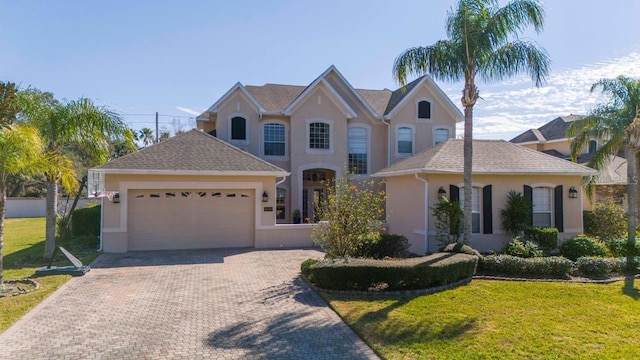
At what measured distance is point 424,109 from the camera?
78.5 ft

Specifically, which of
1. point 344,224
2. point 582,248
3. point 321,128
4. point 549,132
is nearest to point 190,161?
point 321,128

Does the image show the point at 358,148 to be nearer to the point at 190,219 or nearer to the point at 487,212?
the point at 487,212

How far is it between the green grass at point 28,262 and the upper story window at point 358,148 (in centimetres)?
1353

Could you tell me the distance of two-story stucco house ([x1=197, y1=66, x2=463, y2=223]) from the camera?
21.6 m

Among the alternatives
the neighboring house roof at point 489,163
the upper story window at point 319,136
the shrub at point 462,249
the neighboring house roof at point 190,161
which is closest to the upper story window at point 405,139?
the upper story window at point 319,136

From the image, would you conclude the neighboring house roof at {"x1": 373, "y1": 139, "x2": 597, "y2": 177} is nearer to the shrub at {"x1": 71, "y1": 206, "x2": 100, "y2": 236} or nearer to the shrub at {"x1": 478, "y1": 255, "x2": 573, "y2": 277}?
the shrub at {"x1": 478, "y1": 255, "x2": 573, "y2": 277}

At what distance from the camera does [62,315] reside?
809 centimetres

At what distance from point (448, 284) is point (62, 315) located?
28.6 ft

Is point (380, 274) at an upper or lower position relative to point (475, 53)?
lower

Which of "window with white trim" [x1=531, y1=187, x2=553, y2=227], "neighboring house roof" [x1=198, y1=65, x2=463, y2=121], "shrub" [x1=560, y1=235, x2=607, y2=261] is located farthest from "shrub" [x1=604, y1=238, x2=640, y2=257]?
"neighboring house roof" [x1=198, y1=65, x2=463, y2=121]

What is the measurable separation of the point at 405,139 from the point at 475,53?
11467 millimetres

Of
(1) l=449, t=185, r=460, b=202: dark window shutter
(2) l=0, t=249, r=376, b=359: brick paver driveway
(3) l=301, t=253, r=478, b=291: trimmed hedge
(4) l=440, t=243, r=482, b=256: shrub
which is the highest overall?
(1) l=449, t=185, r=460, b=202: dark window shutter

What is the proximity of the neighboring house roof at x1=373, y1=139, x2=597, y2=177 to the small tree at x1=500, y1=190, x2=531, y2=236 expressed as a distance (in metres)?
1.01

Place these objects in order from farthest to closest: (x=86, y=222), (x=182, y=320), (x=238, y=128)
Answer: (x=238, y=128)
(x=86, y=222)
(x=182, y=320)
